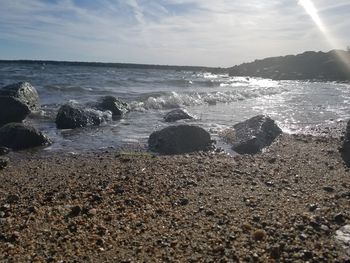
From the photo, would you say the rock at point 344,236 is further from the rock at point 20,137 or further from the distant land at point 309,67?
the distant land at point 309,67

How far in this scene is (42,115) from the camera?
16453 mm

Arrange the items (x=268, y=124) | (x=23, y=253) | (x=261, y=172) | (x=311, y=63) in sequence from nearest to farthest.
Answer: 1. (x=23, y=253)
2. (x=261, y=172)
3. (x=268, y=124)
4. (x=311, y=63)

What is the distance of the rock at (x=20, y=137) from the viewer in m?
10.6

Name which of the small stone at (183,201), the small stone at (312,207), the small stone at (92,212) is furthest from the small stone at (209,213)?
the small stone at (92,212)

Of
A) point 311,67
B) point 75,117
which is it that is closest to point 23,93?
point 75,117

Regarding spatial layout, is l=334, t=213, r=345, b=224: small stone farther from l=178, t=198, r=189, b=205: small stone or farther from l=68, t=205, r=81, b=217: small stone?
l=68, t=205, r=81, b=217: small stone

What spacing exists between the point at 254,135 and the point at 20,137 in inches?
242

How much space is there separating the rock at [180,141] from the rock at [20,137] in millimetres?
2976

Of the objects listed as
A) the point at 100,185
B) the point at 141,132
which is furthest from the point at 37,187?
the point at 141,132

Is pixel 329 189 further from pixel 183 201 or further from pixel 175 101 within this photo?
pixel 175 101

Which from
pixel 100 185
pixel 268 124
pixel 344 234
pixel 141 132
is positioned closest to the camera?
pixel 344 234

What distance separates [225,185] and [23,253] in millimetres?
3585

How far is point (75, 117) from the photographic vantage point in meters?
14.0

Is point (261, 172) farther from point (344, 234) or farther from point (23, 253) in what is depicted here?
point (23, 253)
